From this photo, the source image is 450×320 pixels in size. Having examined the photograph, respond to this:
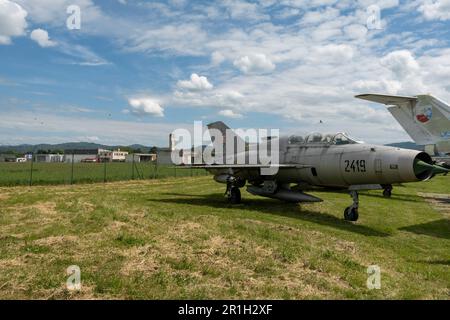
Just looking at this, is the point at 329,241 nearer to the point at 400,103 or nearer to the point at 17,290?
the point at 17,290

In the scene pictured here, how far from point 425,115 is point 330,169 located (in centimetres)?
1059

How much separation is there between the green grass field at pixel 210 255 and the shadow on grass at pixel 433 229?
0.04 metres

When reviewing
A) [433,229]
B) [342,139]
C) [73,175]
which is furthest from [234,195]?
[73,175]

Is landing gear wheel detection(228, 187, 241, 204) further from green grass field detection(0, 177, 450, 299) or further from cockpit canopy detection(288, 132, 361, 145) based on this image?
Answer: green grass field detection(0, 177, 450, 299)

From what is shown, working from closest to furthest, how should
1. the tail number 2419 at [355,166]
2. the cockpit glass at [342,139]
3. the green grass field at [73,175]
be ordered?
the tail number 2419 at [355,166] < the cockpit glass at [342,139] < the green grass field at [73,175]

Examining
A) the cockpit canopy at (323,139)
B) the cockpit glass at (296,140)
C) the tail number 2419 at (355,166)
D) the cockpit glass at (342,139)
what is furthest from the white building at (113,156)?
the tail number 2419 at (355,166)

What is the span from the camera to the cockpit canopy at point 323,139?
1253cm

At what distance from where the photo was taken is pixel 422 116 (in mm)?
19766

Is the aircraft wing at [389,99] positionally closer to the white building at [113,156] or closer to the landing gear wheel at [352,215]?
the landing gear wheel at [352,215]

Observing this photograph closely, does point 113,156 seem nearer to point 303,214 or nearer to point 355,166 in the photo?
point 303,214

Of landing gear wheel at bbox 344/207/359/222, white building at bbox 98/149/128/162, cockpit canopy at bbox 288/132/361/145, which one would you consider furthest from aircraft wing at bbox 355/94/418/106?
white building at bbox 98/149/128/162

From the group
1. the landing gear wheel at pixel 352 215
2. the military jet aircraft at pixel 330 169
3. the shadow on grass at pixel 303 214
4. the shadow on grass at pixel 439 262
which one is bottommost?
the shadow on grass at pixel 439 262

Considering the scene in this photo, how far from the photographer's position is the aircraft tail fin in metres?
19.1

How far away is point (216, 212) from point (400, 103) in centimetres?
1339
